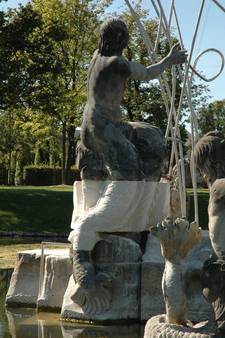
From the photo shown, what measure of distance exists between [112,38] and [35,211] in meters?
18.1

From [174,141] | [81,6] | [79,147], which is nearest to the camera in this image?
[79,147]

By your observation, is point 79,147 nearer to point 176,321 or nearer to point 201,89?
point 176,321

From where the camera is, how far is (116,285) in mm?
7391

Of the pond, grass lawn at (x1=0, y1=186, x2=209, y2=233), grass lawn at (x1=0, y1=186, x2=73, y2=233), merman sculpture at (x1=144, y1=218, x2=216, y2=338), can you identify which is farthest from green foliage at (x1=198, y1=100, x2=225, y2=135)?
merman sculpture at (x1=144, y1=218, x2=216, y2=338)

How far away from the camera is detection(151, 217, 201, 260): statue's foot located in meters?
5.38

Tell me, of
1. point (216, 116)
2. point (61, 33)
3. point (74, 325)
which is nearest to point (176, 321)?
point (74, 325)

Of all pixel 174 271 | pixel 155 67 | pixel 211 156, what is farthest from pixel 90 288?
pixel 155 67

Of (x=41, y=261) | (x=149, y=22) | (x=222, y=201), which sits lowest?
(x=41, y=261)

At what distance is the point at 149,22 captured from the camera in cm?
4297

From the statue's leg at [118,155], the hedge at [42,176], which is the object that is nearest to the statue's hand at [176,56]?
the statue's leg at [118,155]

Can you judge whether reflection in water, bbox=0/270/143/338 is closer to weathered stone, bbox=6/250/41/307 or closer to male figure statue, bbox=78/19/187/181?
weathered stone, bbox=6/250/41/307

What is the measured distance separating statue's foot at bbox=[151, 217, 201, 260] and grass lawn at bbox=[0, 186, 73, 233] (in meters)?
17.5

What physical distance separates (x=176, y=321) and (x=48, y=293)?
280 cm

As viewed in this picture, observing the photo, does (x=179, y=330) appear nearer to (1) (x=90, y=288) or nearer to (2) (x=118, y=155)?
(1) (x=90, y=288)
